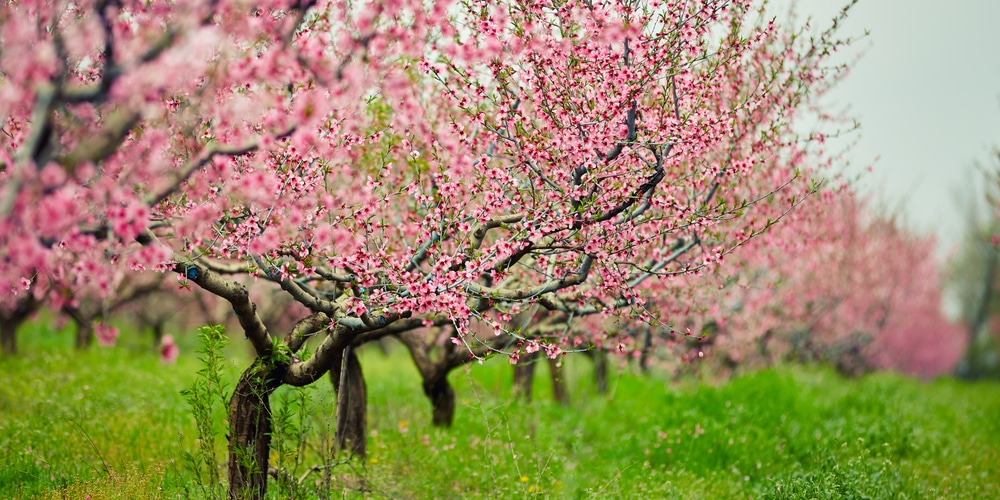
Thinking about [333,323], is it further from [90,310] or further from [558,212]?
[90,310]

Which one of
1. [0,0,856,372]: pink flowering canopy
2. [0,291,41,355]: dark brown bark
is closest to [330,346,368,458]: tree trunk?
[0,0,856,372]: pink flowering canopy

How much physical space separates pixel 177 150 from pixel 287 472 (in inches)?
126

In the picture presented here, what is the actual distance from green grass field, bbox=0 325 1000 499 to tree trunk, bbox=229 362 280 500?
10.2 inches

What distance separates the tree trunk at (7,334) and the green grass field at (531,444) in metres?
1.98

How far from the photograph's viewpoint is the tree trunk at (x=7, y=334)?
53.1ft

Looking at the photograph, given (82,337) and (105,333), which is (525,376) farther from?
(82,337)

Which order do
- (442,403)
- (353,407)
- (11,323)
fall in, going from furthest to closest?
1. (11,323)
2. (442,403)
3. (353,407)

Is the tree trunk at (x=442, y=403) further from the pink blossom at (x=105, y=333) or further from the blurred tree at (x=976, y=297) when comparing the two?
the blurred tree at (x=976, y=297)

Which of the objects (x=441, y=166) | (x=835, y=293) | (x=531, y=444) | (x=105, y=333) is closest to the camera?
(x=105, y=333)

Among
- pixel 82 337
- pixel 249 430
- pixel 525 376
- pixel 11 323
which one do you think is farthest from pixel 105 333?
pixel 82 337

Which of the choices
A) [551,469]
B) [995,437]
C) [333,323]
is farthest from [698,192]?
[995,437]

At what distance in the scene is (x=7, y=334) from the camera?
16.2 metres

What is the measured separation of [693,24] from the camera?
7.05 meters

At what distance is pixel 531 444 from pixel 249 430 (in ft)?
13.5
